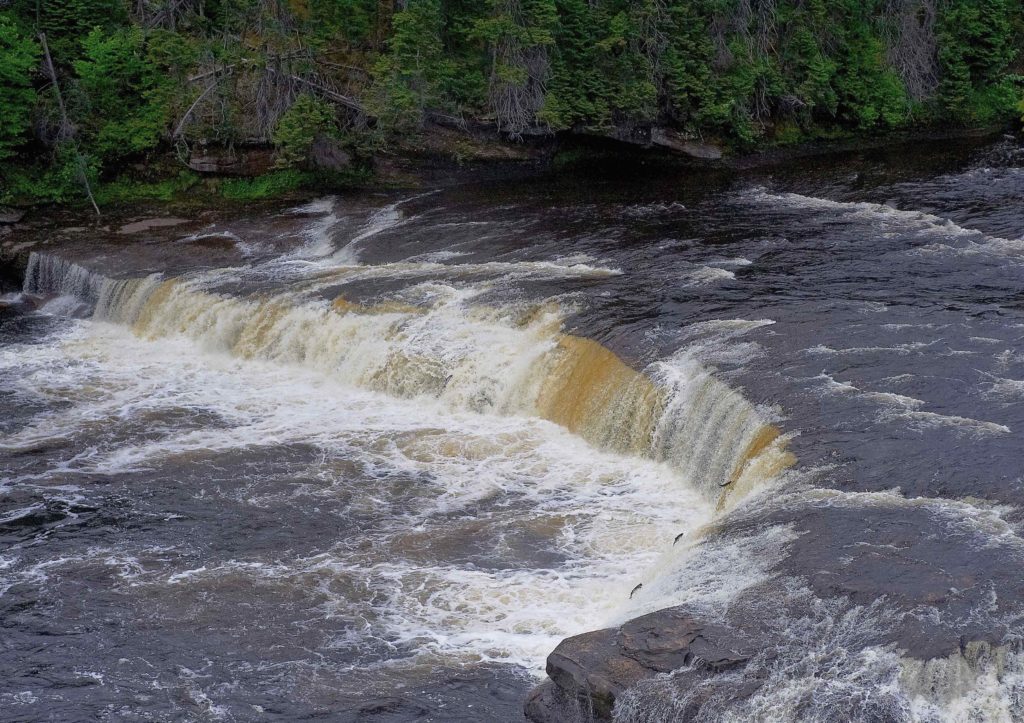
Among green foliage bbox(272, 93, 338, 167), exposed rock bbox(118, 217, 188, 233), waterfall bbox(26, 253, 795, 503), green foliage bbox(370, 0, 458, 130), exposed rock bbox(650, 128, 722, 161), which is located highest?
green foliage bbox(370, 0, 458, 130)

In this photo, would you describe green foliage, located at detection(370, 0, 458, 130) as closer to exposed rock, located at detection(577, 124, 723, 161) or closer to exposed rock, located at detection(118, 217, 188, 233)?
exposed rock, located at detection(577, 124, 723, 161)

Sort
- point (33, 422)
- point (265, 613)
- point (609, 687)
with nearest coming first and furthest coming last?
point (609, 687) < point (265, 613) < point (33, 422)

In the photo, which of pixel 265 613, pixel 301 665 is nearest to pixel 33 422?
pixel 265 613

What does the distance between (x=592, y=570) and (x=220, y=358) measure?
970 cm

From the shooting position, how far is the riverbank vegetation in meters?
25.7

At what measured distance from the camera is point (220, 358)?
1933 centimetres

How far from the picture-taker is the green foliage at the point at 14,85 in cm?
2481

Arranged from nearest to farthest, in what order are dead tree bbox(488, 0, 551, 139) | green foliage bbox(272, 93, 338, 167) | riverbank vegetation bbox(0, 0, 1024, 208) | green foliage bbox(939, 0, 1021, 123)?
green foliage bbox(272, 93, 338, 167)
riverbank vegetation bbox(0, 0, 1024, 208)
dead tree bbox(488, 0, 551, 139)
green foliage bbox(939, 0, 1021, 123)

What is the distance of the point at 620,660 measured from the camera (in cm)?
930

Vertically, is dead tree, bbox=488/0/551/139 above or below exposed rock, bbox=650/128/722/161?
above

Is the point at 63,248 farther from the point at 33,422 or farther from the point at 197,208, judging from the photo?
the point at 33,422

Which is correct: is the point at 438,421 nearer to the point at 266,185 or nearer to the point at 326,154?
the point at 266,185

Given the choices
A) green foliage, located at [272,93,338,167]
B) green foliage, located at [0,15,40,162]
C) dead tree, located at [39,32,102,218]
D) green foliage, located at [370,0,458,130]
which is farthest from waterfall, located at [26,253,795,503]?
green foliage, located at [370,0,458,130]

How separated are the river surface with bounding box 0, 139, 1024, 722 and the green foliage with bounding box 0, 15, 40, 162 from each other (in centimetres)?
356
